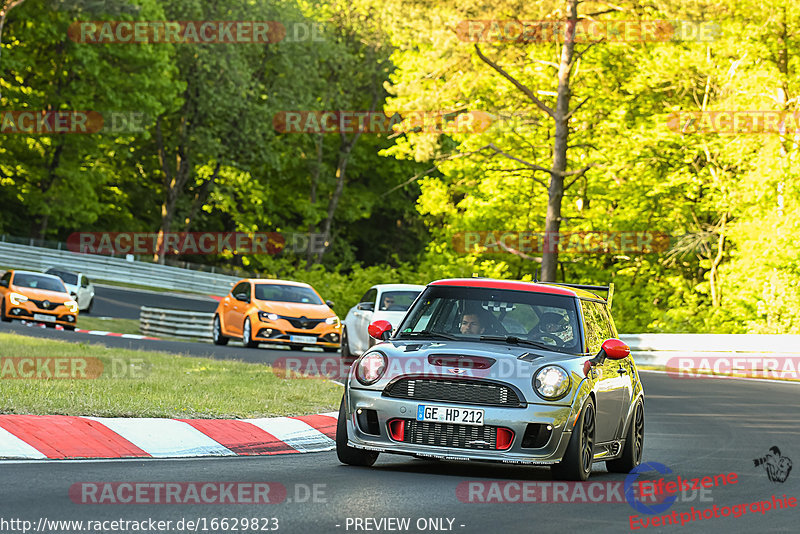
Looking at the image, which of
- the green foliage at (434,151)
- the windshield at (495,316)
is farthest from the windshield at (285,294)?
the windshield at (495,316)

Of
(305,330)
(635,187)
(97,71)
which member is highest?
(97,71)

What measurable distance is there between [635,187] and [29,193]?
3009 cm

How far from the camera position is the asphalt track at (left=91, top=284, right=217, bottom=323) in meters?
46.4

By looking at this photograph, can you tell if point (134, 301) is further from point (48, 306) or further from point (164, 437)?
point (164, 437)

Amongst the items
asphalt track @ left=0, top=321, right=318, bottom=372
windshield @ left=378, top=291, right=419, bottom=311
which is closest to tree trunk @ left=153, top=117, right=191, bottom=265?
asphalt track @ left=0, top=321, right=318, bottom=372

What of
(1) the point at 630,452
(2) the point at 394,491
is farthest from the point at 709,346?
(2) the point at 394,491

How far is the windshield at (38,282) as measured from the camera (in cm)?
3525

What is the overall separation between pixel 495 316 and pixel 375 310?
14.8m

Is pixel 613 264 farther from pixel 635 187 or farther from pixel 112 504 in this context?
pixel 112 504

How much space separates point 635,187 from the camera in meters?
45.8

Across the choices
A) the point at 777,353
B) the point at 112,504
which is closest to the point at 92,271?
the point at 777,353

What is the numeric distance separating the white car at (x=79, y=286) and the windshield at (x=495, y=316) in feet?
112

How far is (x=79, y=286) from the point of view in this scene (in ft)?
144

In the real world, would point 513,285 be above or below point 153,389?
above
